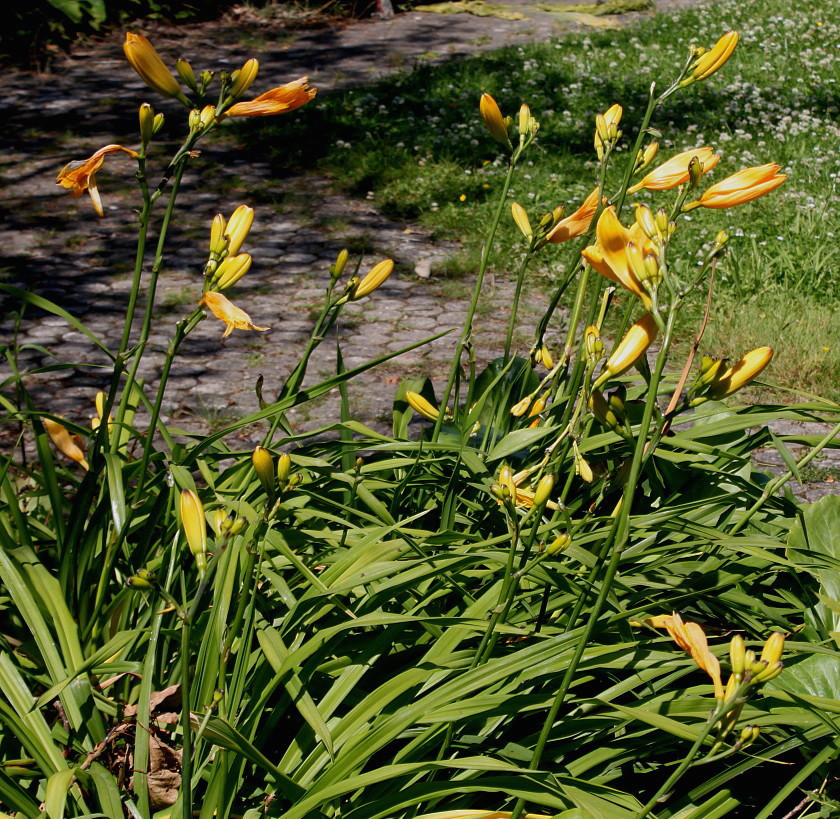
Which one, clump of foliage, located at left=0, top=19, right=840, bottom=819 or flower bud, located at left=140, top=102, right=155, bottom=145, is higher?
flower bud, located at left=140, top=102, right=155, bottom=145

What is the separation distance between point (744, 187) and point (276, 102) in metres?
0.75

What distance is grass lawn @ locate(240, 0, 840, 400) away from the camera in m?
4.33

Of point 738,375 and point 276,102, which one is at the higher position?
point 276,102

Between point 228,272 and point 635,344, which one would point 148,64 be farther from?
point 635,344

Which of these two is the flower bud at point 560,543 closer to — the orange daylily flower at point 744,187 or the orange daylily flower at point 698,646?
the orange daylily flower at point 698,646

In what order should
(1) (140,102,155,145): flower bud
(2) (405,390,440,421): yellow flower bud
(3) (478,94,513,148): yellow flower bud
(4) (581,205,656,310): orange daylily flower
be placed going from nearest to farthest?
1. (4) (581,205,656,310): orange daylily flower
2. (1) (140,102,155,145): flower bud
3. (3) (478,94,513,148): yellow flower bud
4. (2) (405,390,440,421): yellow flower bud

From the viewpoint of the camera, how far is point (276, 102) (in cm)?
149

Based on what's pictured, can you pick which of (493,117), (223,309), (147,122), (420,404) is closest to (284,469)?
(223,309)

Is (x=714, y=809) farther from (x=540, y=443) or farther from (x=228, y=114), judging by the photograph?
(x=228, y=114)

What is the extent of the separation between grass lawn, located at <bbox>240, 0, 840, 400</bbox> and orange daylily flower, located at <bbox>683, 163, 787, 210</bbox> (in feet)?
7.62

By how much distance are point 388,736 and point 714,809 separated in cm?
48

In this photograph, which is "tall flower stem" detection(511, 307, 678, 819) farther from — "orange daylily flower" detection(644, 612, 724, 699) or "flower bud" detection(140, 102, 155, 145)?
"flower bud" detection(140, 102, 155, 145)

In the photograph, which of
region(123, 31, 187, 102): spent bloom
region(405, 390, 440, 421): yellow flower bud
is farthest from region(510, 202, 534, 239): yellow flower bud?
region(123, 31, 187, 102): spent bloom

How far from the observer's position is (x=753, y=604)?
59.3 inches
